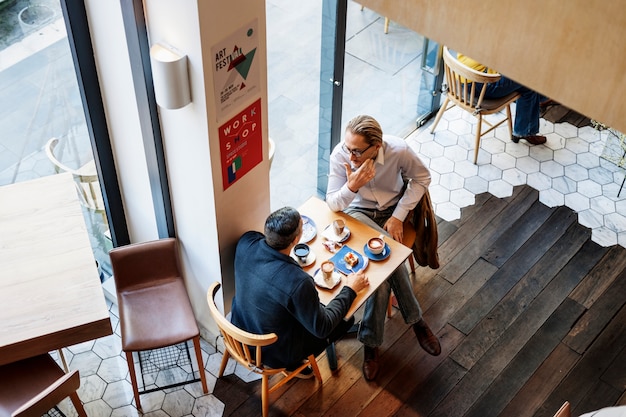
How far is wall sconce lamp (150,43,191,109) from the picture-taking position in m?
3.08

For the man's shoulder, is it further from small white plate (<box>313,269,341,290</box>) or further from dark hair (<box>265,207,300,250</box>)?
small white plate (<box>313,269,341,290</box>)

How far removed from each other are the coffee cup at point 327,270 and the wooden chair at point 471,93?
224cm

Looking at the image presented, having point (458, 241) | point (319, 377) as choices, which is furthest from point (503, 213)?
point (319, 377)

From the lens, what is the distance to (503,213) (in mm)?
5508

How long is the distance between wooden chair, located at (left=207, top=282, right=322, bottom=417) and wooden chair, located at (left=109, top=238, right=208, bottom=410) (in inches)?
9.3

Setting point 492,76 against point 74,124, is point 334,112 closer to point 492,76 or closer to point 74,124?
point 492,76

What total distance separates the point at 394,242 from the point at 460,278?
1.21 meters

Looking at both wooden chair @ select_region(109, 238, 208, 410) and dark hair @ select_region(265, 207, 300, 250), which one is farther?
wooden chair @ select_region(109, 238, 208, 410)

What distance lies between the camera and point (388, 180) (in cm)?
430

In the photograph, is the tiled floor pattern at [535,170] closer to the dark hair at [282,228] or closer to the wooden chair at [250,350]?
the wooden chair at [250,350]

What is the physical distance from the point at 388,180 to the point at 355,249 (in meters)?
0.56

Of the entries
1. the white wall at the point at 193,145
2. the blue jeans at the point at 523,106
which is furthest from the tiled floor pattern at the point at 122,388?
the blue jeans at the point at 523,106

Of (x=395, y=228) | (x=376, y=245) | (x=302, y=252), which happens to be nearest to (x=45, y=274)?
(x=302, y=252)

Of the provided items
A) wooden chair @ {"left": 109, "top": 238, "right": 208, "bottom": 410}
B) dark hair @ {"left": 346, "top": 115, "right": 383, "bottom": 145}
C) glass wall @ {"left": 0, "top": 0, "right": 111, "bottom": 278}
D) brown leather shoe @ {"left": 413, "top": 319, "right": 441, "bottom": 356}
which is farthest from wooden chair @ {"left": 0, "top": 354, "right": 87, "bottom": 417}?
brown leather shoe @ {"left": 413, "top": 319, "right": 441, "bottom": 356}
